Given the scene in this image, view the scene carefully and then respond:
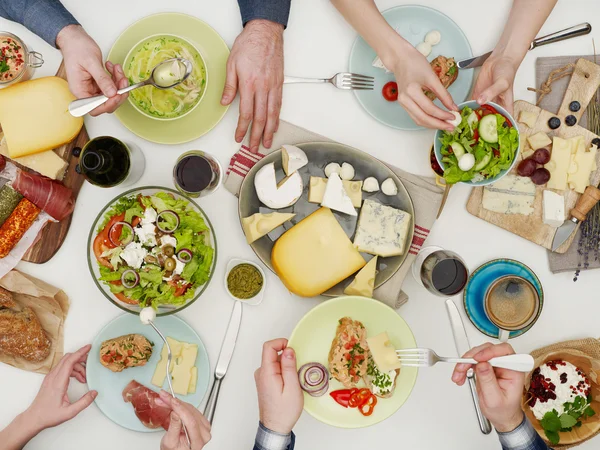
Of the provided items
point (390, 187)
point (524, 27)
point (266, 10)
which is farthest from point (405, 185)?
point (266, 10)

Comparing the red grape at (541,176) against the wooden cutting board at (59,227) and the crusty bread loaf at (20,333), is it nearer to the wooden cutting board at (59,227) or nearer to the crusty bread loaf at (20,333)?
the wooden cutting board at (59,227)

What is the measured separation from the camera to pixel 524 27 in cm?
148

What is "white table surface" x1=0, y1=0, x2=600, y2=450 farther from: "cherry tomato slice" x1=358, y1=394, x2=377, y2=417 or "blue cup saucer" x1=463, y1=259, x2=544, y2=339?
"cherry tomato slice" x1=358, y1=394, x2=377, y2=417

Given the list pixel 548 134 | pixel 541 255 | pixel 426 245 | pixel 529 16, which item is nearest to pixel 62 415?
pixel 426 245

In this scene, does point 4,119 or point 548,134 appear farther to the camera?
point 548,134

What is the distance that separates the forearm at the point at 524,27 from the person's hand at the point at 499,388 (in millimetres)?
900

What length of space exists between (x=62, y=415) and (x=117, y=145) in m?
0.86

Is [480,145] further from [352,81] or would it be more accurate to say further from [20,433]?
[20,433]

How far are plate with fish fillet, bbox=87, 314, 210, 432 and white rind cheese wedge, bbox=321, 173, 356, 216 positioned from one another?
61 cm

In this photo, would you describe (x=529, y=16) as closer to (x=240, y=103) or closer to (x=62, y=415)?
(x=240, y=103)

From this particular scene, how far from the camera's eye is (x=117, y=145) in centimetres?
143

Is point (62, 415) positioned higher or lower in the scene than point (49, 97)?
lower

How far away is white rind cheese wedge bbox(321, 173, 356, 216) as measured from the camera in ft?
4.85

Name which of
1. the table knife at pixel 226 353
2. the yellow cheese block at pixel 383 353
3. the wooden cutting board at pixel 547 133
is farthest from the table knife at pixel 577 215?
the table knife at pixel 226 353
